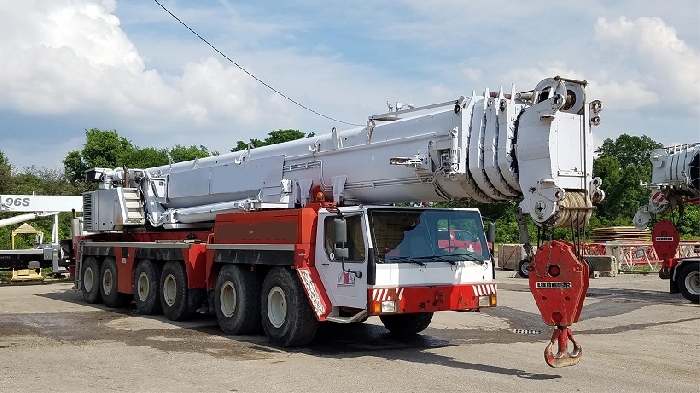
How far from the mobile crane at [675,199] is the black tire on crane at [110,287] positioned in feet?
42.7

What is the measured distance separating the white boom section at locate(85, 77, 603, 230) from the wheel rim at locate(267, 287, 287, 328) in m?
1.67

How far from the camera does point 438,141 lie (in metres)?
10.5

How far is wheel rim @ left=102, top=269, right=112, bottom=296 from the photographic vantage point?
58.1 ft

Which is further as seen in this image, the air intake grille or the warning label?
the air intake grille

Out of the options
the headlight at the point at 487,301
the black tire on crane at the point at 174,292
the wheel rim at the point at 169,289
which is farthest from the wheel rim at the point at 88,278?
the headlight at the point at 487,301

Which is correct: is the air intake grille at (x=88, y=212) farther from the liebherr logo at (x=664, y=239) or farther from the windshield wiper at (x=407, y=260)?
the liebherr logo at (x=664, y=239)

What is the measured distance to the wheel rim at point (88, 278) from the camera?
18.6m

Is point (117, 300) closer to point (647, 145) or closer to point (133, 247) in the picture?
point (133, 247)

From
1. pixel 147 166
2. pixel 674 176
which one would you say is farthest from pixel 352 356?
pixel 147 166

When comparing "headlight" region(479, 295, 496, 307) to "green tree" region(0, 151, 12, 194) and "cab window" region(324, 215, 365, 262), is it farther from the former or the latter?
"green tree" region(0, 151, 12, 194)

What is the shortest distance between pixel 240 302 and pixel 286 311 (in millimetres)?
1378

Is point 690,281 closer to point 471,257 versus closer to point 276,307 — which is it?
point 471,257

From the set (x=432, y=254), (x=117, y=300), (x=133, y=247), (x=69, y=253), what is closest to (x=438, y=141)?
(x=432, y=254)

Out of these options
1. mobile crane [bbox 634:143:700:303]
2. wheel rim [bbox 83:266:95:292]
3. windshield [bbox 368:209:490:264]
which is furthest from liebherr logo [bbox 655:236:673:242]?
wheel rim [bbox 83:266:95:292]
